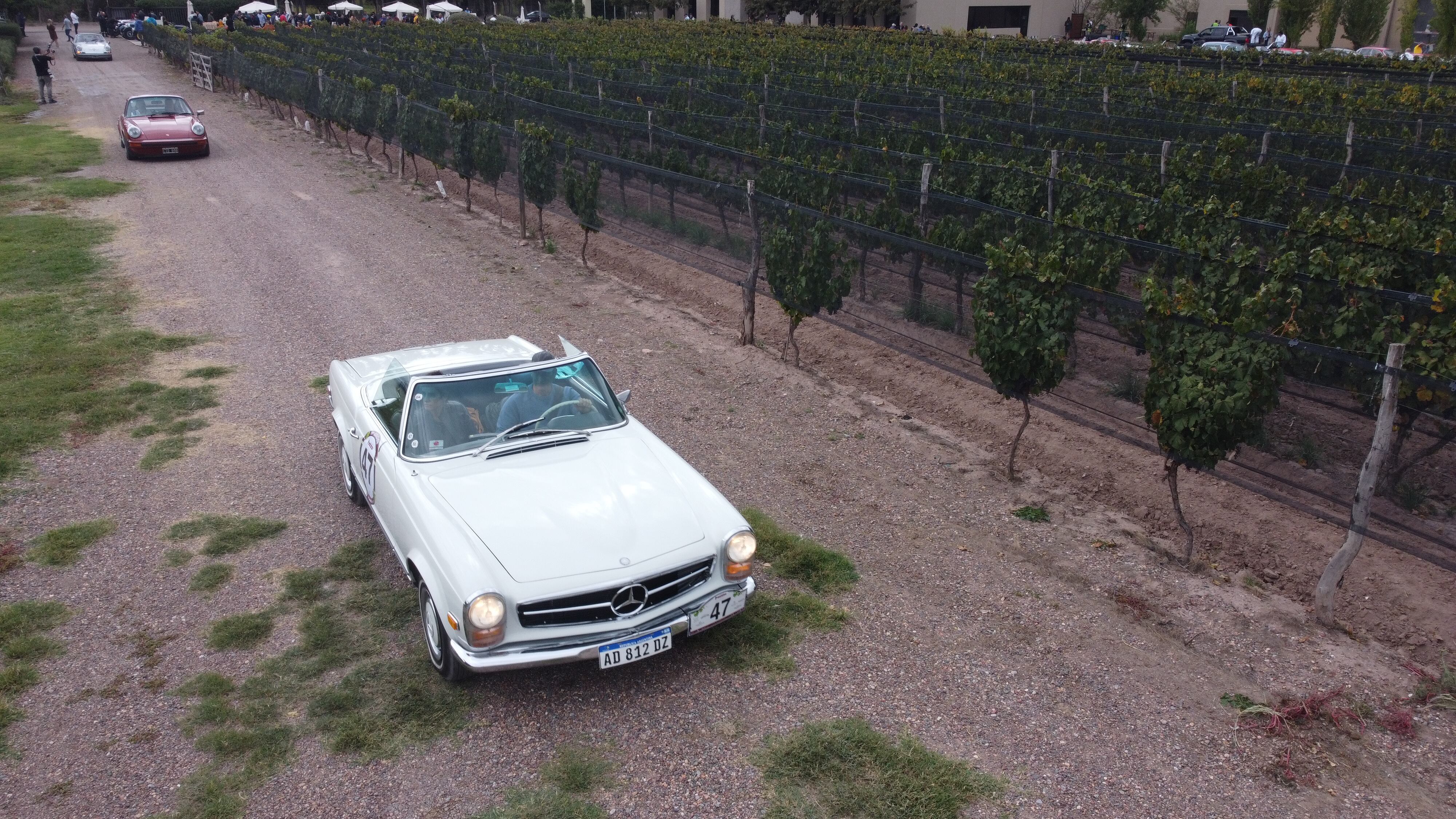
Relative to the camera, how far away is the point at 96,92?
114 feet

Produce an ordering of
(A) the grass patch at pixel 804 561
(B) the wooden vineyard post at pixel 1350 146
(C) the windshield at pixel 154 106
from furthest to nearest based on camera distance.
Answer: (C) the windshield at pixel 154 106 → (B) the wooden vineyard post at pixel 1350 146 → (A) the grass patch at pixel 804 561

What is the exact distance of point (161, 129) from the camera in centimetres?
2114

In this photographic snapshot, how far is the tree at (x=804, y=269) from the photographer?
10.1 metres

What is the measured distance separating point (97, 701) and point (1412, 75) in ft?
125

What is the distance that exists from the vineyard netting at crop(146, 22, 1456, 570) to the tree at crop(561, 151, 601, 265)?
0.18ft

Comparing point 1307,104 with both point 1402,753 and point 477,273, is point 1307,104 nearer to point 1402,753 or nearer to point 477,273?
point 477,273

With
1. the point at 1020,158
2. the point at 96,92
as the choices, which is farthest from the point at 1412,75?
the point at 96,92

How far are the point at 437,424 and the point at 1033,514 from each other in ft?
14.0

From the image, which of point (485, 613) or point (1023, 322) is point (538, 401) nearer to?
point (485, 613)

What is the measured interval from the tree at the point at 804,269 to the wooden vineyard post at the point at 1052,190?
2.99 m

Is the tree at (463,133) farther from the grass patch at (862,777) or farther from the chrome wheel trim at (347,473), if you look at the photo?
the grass patch at (862,777)

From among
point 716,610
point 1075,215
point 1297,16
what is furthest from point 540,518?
point 1297,16

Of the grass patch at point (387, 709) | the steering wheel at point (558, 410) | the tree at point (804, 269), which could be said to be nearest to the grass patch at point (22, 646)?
the grass patch at point (387, 709)

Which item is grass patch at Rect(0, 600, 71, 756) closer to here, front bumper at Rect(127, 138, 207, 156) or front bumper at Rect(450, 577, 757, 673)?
front bumper at Rect(450, 577, 757, 673)
